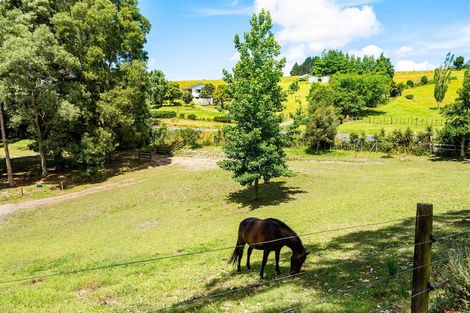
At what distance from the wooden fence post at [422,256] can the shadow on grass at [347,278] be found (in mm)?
1255

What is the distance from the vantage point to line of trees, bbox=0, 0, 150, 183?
35.2 metres

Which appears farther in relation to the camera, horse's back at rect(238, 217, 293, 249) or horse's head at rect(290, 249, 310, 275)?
horse's back at rect(238, 217, 293, 249)

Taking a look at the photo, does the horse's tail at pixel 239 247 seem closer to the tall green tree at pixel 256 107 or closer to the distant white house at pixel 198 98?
the tall green tree at pixel 256 107

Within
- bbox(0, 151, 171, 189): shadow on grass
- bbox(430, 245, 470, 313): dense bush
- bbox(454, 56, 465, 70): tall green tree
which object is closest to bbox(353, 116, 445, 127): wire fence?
bbox(0, 151, 171, 189): shadow on grass

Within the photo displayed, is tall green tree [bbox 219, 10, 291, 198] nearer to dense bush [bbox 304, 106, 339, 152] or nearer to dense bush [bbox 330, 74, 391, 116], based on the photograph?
dense bush [bbox 304, 106, 339, 152]

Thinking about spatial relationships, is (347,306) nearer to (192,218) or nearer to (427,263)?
(427,263)

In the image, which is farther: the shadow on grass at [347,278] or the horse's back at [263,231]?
the horse's back at [263,231]

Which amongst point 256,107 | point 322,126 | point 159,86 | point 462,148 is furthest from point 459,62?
point 256,107

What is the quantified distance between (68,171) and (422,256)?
4635 cm

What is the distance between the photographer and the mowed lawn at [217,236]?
991cm

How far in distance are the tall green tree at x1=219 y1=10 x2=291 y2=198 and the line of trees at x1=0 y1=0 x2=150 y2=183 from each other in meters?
20.8

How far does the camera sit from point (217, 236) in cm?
1914

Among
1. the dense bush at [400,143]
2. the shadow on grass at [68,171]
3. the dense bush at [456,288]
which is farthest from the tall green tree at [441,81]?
the dense bush at [456,288]

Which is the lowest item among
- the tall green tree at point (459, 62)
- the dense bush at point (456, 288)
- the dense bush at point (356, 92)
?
the dense bush at point (456, 288)
